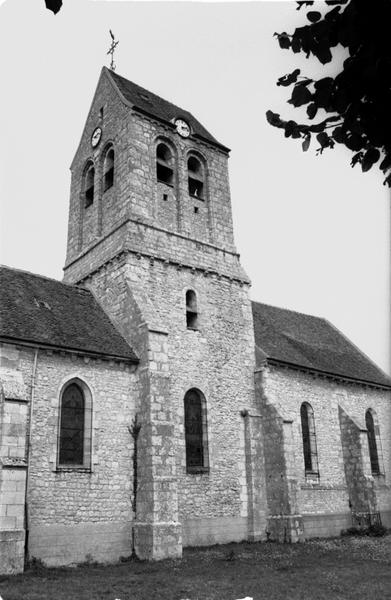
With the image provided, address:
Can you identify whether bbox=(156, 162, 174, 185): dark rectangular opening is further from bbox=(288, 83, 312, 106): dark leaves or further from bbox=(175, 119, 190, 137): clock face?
bbox=(288, 83, 312, 106): dark leaves

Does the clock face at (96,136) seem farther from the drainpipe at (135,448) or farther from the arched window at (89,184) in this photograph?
the drainpipe at (135,448)

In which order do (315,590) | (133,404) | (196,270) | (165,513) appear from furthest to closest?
1. (196,270)
2. (133,404)
3. (165,513)
4. (315,590)

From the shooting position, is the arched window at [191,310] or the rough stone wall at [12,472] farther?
the arched window at [191,310]

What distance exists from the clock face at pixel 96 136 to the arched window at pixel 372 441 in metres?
17.5

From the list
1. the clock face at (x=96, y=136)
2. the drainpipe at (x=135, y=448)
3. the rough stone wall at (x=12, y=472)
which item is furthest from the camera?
the clock face at (x=96, y=136)

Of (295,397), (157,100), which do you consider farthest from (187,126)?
(295,397)

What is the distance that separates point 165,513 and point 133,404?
11.3ft

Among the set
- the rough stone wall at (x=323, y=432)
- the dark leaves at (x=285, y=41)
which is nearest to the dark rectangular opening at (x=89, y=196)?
the rough stone wall at (x=323, y=432)

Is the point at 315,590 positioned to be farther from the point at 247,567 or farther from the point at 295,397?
the point at 295,397

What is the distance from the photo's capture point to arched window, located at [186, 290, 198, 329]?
20.5m

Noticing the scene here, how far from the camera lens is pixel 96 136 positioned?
24297mm

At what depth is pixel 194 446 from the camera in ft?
61.5

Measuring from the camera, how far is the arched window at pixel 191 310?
67.1 ft

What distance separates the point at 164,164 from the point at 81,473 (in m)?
12.6
